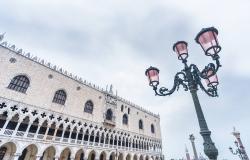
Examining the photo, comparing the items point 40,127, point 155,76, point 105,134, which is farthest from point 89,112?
point 155,76

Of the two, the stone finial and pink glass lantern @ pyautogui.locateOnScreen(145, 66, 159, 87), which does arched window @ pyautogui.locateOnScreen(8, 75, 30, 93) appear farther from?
pink glass lantern @ pyautogui.locateOnScreen(145, 66, 159, 87)

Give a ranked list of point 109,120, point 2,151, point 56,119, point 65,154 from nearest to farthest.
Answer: point 2,151 → point 56,119 → point 65,154 → point 109,120

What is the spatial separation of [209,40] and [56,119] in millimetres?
20337

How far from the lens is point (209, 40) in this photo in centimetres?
366

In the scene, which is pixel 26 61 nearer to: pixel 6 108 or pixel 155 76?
pixel 6 108

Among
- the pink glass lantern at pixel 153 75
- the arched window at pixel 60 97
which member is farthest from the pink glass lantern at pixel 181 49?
the arched window at pixel 60 97

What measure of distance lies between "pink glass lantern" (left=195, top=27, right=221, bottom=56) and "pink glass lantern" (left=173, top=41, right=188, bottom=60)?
2.70ft

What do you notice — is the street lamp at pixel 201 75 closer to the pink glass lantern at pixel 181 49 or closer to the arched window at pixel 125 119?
the pink glass lantern at pixel 181 49

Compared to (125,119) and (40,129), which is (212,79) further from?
(125,119)

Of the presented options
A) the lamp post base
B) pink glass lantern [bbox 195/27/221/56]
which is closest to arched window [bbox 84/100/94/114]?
the lamp post base

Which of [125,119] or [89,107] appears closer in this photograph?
[89,107]

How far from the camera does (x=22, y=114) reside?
53.9 feet

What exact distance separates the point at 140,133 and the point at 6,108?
986 inches

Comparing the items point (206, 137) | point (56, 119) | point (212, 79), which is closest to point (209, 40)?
point (212, 79)
